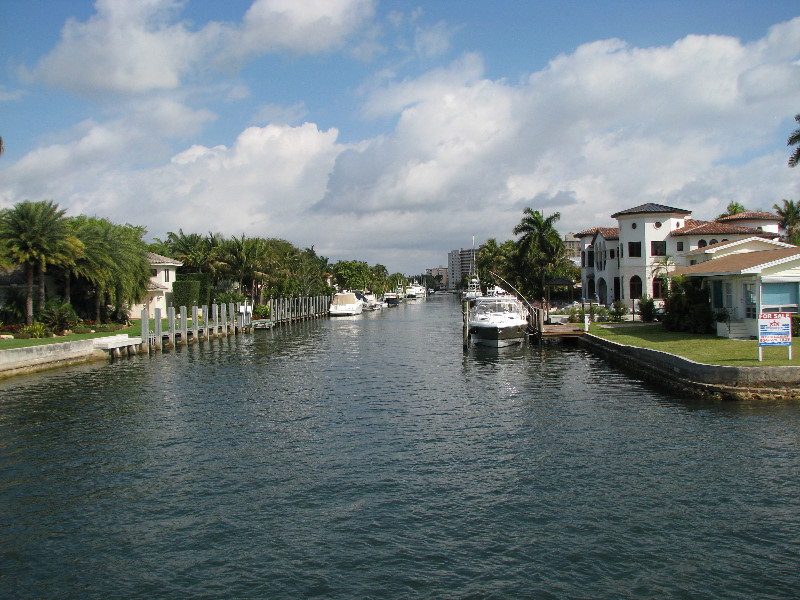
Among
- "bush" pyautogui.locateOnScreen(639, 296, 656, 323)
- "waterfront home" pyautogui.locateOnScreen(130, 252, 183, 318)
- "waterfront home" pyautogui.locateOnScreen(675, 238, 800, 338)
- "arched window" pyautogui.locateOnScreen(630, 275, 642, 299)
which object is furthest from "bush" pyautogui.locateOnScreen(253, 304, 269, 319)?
"waterfront home" pyautogui.locateOnScreen(675, 238, 800, 338)

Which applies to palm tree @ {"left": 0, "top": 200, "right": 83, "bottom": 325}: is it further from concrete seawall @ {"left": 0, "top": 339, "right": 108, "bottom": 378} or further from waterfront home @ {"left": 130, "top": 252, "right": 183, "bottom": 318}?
waterfront home @ {"left": 130, "top": 252, "right": 183, "bottom": 318}

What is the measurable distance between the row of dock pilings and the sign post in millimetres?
33964

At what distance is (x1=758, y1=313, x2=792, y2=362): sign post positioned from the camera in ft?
78.5

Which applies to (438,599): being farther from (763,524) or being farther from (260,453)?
(260,453)

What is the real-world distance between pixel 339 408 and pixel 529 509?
36.4 feet

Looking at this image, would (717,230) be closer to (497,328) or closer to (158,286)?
(497,328)

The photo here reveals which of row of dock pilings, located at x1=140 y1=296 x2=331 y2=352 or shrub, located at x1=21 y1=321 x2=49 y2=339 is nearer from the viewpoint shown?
shrub, located at x1=21 y1=321 x2=49 y2=339

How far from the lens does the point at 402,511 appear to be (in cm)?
1296

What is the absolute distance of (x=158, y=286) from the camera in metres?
60.8

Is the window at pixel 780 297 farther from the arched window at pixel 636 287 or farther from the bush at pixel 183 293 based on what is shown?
the bush at pixel 183 293

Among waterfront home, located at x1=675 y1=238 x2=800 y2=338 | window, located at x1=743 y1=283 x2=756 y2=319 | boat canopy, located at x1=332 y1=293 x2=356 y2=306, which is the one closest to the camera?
waterfront home, located at x1=675 y1=238 x2=800 y2=338

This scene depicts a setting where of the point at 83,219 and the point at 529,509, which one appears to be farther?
the point at 83,219

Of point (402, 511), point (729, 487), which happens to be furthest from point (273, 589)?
point (729, 487)

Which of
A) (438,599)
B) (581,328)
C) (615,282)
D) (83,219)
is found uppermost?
(83,219)
